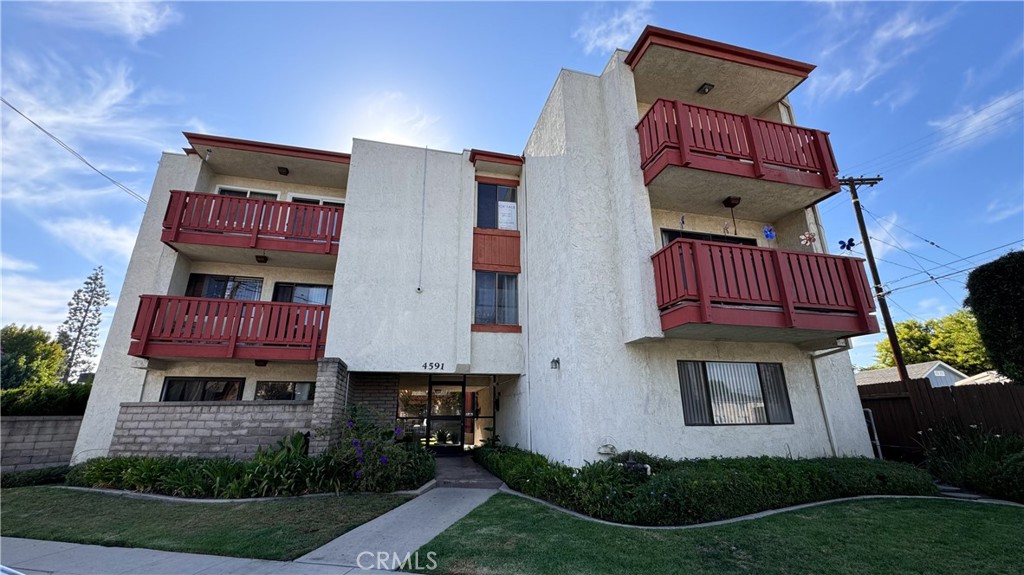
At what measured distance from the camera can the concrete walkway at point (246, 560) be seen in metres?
4.34

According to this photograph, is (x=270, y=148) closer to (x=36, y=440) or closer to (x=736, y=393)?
(x=36, y=440)

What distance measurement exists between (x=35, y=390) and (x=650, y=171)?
15929 millimetres

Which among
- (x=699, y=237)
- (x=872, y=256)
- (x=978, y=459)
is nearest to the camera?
(x=978, y=459)

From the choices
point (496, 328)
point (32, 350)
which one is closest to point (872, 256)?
point (496, 328)

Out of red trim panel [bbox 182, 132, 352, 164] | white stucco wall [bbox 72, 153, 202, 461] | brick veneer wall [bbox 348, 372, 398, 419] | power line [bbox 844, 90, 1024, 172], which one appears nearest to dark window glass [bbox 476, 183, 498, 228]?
red trim panel [bbox 182, 132, 352, 164]

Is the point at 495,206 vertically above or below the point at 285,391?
above

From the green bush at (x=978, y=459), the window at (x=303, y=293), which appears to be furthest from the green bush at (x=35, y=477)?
the green bush at (x=978, y=459)

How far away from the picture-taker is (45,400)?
9867 mm

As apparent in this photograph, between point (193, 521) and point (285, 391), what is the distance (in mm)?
5414

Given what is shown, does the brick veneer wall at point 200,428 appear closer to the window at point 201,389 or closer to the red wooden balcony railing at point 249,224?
the window at point 201,389

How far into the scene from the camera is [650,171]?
329 inches

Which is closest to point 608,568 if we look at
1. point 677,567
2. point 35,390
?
point 677,567

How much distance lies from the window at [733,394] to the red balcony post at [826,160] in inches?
162

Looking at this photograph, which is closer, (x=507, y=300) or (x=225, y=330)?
(x=225, y=330)
